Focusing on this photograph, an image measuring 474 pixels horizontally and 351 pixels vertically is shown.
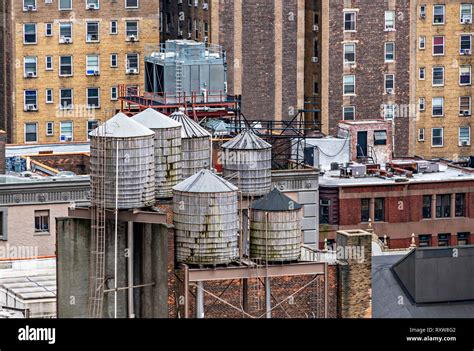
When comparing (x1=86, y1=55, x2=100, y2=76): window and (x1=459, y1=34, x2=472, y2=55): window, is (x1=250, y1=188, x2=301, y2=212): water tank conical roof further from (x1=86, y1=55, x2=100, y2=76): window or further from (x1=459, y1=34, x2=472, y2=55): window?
(x1=459, y1=34, x2=472, y2=55): window

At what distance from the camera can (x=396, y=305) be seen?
150 ft

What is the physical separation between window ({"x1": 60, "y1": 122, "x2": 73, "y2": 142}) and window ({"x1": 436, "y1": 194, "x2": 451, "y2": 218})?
32.7 m

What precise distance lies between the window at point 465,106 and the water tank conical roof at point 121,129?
9382cm

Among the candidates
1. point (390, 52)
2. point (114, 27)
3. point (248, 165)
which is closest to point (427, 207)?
point (390, 52)

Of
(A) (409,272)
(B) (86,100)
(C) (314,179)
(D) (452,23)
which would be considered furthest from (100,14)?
(A) (409,272)

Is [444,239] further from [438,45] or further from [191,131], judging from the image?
[191,131]

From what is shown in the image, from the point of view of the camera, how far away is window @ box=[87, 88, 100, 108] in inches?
4857

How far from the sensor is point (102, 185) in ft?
127

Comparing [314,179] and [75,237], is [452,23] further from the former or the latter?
[75,237]

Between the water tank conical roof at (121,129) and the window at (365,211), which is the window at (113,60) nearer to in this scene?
the window at (365,211)

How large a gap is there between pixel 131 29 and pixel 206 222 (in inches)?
3407

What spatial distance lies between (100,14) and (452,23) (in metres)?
31.5

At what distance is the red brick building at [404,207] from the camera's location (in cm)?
10362
